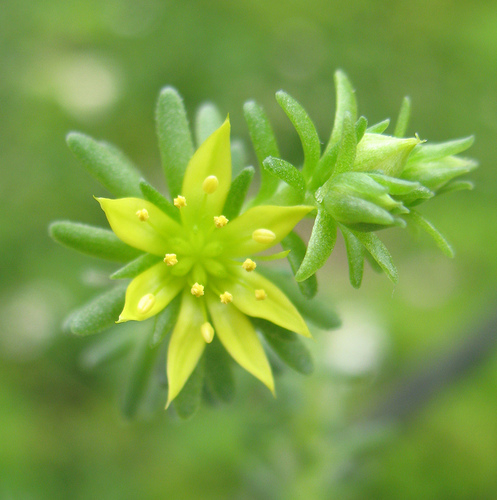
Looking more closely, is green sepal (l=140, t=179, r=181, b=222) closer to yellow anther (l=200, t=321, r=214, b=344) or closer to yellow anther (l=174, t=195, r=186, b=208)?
yellow anther (l=174, t=195, r=186, b=208)

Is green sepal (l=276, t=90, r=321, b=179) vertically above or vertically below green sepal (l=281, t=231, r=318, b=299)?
above

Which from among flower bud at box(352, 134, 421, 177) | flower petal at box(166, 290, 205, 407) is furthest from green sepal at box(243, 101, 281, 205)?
flower petal at box(166, 290, 205, 407)

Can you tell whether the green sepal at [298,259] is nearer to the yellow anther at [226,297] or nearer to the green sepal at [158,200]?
the yellow anther at [226,297]

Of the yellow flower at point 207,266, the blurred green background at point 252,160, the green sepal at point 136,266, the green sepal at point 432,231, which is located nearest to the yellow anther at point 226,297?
the yellow flower at point 207,266

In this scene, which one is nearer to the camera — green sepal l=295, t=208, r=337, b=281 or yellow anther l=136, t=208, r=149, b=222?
green sepal l=295, t=208, r=337, b=281

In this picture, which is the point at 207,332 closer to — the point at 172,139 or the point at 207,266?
the point at 207,266

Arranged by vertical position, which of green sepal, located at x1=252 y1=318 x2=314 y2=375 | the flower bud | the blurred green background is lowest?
the blurred green background

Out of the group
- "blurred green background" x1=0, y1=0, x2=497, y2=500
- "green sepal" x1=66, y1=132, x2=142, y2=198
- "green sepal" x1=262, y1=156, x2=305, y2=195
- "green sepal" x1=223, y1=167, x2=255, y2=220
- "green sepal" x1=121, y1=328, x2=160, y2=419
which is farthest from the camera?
"blurred green background" x1=0, y1=0, x2=497, y2=500
